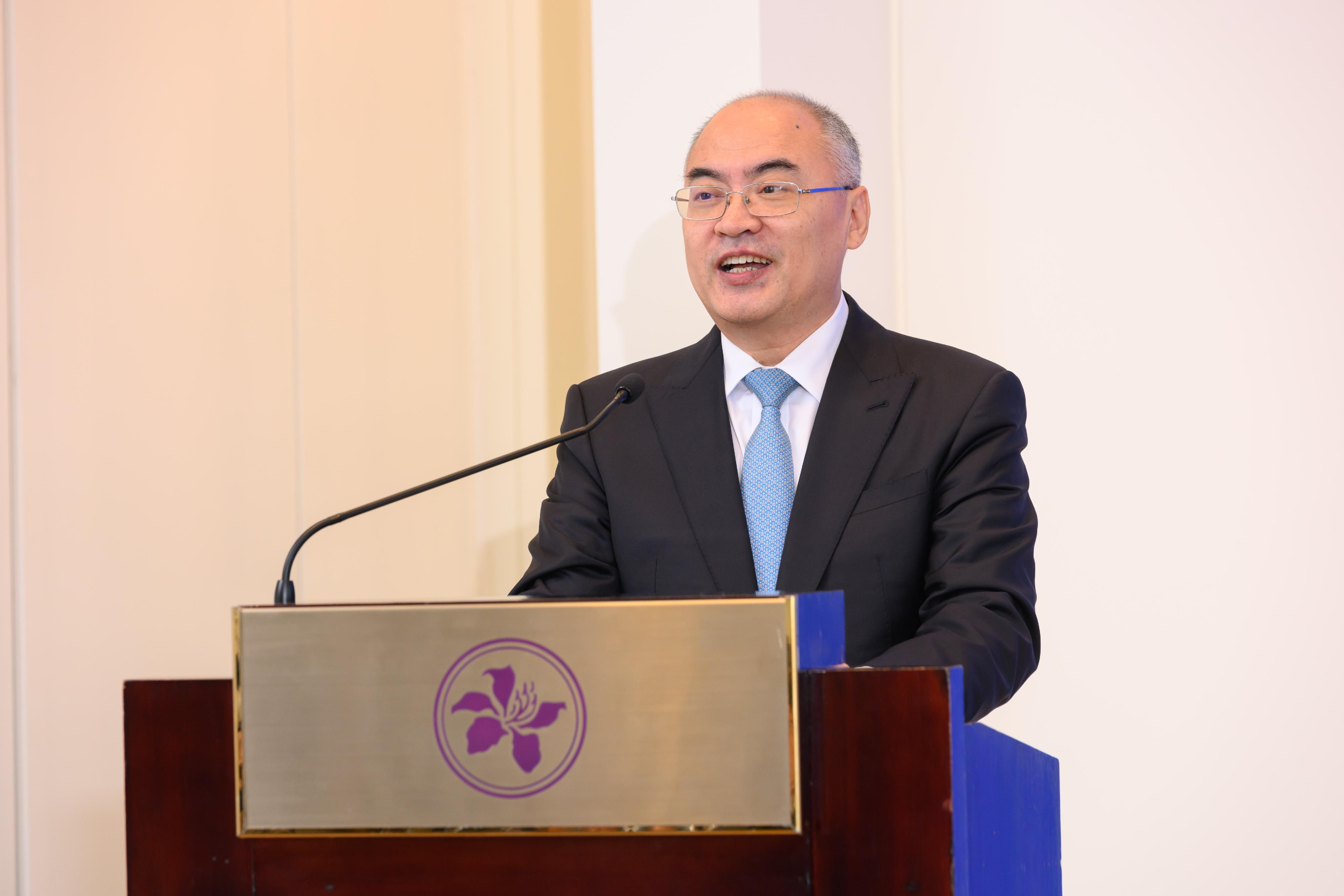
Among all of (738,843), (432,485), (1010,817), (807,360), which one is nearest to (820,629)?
(738,843)

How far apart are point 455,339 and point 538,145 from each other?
445mm

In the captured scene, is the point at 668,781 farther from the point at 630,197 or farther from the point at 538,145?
the point at 538,145

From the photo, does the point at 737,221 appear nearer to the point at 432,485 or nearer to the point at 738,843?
the point at 432,485

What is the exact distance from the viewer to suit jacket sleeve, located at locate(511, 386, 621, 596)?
5.54 ft

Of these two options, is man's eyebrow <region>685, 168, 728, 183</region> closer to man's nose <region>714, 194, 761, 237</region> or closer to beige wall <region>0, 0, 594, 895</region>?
man's nose <region>714, 194, 761, 237</region>

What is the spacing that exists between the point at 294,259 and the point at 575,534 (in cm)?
95

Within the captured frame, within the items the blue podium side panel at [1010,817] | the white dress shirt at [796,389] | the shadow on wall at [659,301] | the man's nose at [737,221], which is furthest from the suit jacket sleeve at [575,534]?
the blue podium side panel at [1010,817]

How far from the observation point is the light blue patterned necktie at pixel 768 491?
1627mm

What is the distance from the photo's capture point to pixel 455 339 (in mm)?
2395

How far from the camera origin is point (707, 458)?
168cm

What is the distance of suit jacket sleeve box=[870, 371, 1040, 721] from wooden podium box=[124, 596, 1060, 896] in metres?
0.39

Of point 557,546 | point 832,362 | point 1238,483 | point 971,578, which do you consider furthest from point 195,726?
point 1238,483

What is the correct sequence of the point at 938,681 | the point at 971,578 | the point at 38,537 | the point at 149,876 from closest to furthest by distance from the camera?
the point at 938,681 → the point at 149,876 → the point at 971,578 → the point at 38,537

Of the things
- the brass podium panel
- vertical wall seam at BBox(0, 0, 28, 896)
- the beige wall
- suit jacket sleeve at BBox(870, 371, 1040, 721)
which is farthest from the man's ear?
vertical wall seam at BBox(0, 0, 28, 896)
